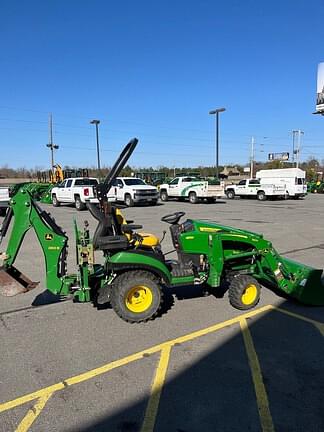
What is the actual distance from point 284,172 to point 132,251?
3073cm

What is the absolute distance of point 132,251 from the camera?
4.57 meters

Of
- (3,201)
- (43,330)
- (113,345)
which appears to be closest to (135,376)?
(113,345)

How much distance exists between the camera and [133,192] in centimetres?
2319

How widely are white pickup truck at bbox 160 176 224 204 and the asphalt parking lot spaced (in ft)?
66.9

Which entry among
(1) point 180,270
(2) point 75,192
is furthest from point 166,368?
(2) point 75,192

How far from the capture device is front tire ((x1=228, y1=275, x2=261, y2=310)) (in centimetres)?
492

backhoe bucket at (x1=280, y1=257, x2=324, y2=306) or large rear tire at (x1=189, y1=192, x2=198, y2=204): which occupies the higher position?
large rear tire at (x1=189, y1=192, x2=198, y2=204)

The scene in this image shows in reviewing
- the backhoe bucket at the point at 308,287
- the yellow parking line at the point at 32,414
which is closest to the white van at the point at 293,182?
the backhoe bucket at the point at 308,287

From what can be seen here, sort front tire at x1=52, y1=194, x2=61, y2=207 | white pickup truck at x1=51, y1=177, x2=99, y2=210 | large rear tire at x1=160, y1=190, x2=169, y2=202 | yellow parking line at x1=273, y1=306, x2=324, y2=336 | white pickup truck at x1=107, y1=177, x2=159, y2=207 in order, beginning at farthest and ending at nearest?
large rear tire at x1=160, y1=190, x2=169, y2=202
front tire at x1=52, y1=194, x2=61, y2=207
white pickup truck at x1=107, y1=177, x2=159, y2=207
white pickup truck at x1=51, y1=177, x2=99, y2=210
yellow parking line at x1=273, y1=306, x2=324, y2=336

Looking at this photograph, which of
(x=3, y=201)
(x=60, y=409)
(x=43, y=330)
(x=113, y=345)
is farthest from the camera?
(x=3, y=201)

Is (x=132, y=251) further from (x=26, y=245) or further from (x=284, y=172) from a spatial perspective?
(x=284, y=172)

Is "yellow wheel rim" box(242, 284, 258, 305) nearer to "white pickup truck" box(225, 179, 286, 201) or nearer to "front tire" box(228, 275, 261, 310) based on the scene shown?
"front tire" box(228, 275, 261, 310)

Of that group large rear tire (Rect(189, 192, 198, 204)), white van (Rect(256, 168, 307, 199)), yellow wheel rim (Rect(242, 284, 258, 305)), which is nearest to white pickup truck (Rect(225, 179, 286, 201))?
white van (Rect(256, 168, 307, 199))

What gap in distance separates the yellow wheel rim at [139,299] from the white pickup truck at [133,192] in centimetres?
1850
